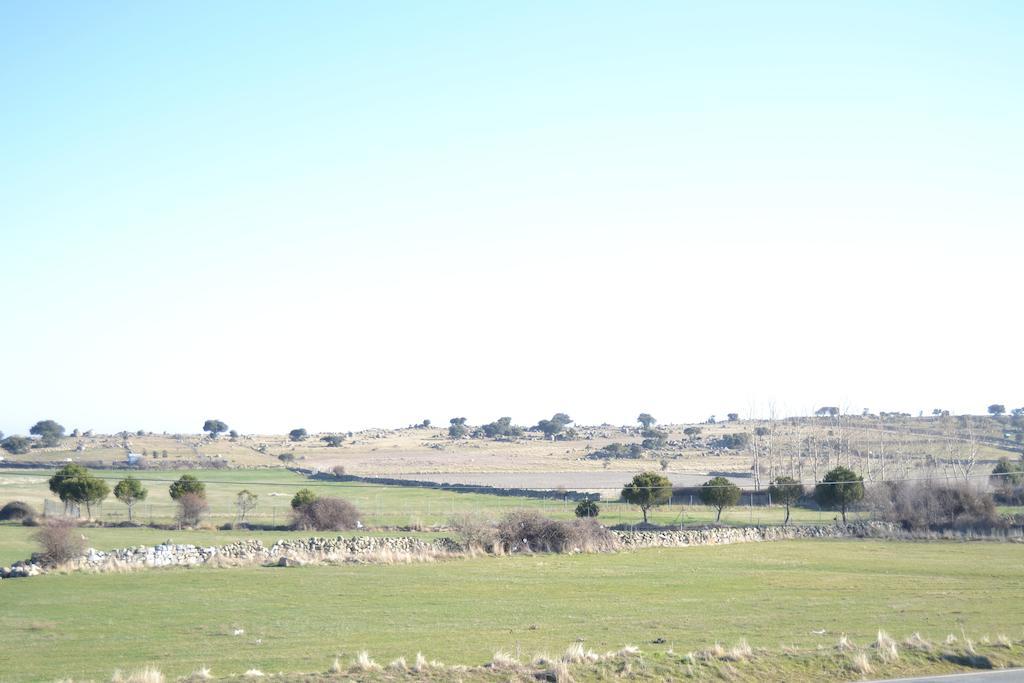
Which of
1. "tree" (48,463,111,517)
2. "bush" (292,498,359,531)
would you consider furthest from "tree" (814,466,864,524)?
"tree" (48,463,111,517)

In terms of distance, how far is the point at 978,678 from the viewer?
18.8 m

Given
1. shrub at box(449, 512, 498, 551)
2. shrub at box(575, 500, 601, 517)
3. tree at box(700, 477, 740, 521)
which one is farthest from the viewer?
tree at box(700, 477, 740, 521)

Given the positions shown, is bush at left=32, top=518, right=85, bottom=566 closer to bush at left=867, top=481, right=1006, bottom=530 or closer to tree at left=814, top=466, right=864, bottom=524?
tree at left=814, top=466, right=864, bottom=524

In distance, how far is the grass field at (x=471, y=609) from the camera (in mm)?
22844

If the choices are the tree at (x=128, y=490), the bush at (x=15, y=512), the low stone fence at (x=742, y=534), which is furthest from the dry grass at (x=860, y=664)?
the bush at (x=15, y=512)

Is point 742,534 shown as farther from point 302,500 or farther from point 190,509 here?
point 190,509

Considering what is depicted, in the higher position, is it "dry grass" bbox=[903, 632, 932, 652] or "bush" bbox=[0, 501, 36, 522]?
"dry grass" bbox=[903, 632, 932, 652]

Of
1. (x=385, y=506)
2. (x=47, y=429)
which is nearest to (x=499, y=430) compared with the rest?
A: (x=47, y=429)

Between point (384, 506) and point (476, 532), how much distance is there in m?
28.0

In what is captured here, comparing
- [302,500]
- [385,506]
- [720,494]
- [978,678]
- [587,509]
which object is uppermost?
[978,678]

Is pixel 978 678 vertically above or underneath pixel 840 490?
underneath

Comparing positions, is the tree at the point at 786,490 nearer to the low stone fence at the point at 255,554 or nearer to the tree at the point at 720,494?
the tree at the point at 720,494

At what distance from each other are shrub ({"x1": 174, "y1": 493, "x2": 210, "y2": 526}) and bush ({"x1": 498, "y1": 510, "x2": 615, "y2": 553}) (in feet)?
71.1

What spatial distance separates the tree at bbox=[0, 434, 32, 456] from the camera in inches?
5546
